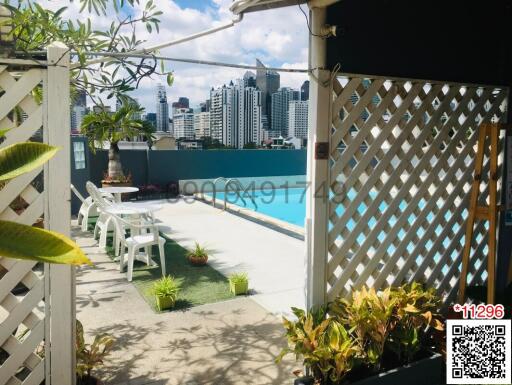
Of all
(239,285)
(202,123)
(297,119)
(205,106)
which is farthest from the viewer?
(205,106)

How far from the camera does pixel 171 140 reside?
544 inches

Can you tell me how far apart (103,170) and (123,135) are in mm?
1379

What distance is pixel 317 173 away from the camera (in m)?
2.51

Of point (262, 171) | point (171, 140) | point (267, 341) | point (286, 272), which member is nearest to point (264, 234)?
point (286, 272)

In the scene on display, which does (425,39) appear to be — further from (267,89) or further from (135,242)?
(267,89)

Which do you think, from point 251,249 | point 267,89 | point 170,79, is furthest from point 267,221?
point 267,89

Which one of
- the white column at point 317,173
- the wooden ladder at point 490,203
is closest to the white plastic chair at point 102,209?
the white column at point 317,173

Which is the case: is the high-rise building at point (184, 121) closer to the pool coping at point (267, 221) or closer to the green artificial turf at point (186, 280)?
the pool coping at point (267, 221)

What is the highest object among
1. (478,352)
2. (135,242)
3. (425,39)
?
(425,39)

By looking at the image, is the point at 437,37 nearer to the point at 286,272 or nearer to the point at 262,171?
the point at 286,272

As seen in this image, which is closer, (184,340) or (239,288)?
(184,340)

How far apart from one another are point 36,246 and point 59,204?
647 mm

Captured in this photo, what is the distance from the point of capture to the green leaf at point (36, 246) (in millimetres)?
1390

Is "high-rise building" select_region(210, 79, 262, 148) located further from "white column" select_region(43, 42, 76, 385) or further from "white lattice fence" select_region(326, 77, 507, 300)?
"white column" select_region(43, 42, 76, 385)
